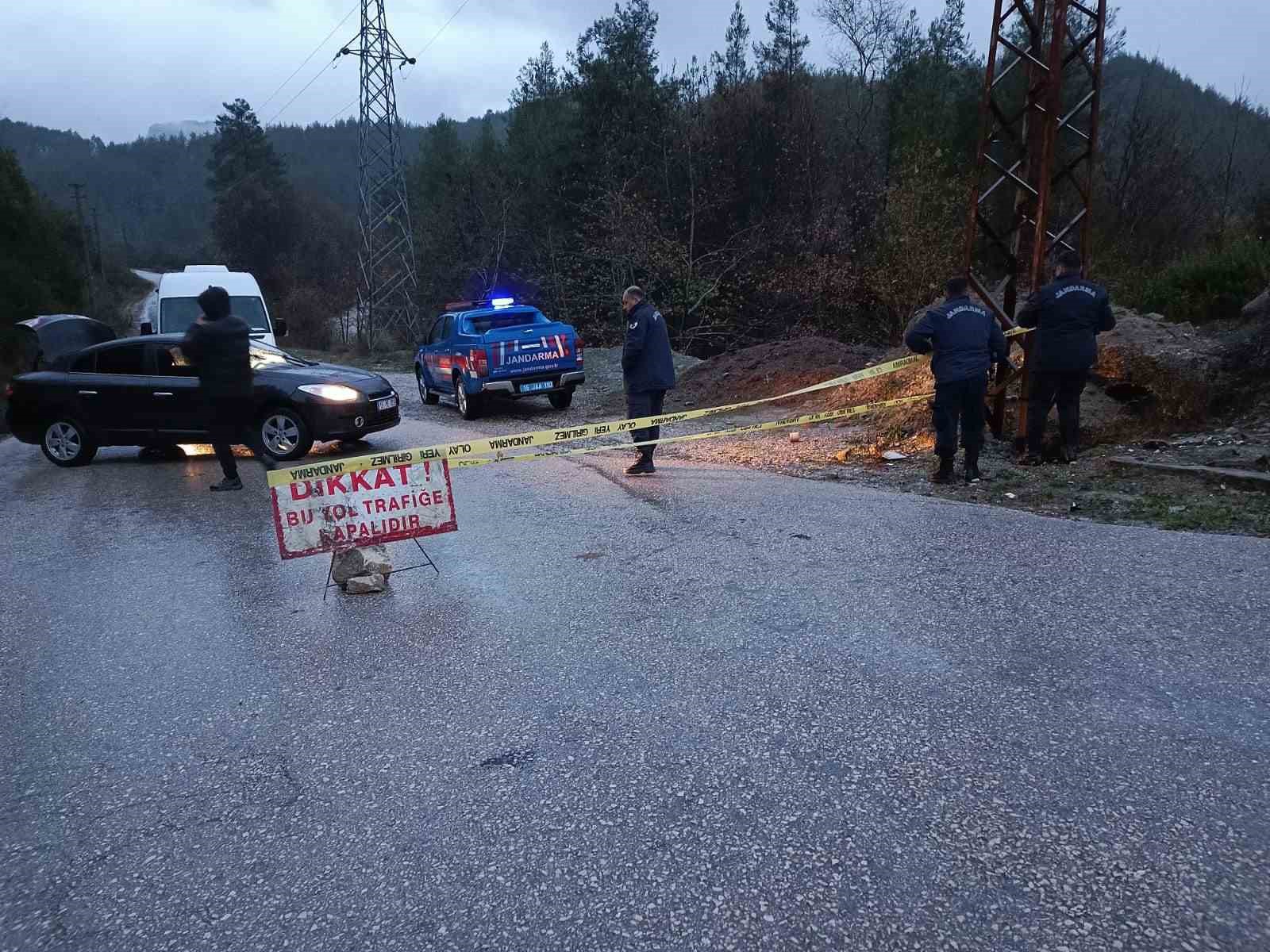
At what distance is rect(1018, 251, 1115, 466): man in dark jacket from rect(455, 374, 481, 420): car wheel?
9.04 meters

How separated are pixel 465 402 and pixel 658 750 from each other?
39.5 ft

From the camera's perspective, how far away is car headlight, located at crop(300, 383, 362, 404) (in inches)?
421

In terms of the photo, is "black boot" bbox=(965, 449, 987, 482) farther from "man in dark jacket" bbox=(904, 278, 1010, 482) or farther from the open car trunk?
the open car trunk

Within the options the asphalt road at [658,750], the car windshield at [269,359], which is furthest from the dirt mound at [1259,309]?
the car windshield at [269,359]

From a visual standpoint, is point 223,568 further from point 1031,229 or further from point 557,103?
point 557,103

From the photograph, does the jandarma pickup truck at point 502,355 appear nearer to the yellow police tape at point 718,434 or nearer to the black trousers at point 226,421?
the yellow police tape at point 718,434

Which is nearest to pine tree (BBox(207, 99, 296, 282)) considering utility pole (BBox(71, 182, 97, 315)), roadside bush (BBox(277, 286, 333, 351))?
utility pole (BBox(71, 182, 97, 315))

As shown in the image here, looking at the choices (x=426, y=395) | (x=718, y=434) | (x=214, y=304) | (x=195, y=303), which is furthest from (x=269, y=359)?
(x=426, y=395)

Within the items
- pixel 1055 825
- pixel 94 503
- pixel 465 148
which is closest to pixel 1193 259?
pixel 1055 825

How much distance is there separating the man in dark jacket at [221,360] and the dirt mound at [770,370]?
343 inches

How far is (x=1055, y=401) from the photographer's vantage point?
8641 millimetres

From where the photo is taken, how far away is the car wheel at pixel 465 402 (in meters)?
14.8

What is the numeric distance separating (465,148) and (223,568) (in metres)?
52.3

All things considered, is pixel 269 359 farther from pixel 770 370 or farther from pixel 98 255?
pixel 98 255
